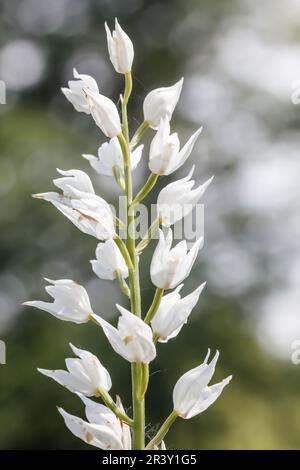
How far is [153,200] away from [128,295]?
456cm

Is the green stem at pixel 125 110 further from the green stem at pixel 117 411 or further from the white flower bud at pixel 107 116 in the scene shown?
the green stem at pixel 117 411

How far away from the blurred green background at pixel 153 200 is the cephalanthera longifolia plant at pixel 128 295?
137 inches

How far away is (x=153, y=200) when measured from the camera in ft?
18.8

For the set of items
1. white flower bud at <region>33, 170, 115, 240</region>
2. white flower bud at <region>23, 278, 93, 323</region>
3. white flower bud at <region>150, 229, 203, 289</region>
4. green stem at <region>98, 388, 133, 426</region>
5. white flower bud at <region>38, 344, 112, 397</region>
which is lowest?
green stem at <region>98, 388, 133, 426</region>

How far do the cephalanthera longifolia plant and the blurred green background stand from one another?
11.4ft

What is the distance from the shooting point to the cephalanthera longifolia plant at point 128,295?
112 cm

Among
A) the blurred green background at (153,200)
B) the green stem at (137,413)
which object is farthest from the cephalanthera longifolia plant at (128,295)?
the blurred green background at (153,200)

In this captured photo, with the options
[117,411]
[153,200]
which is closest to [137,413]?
[117,411]

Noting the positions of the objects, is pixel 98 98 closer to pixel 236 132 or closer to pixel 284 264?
pixel 284 264

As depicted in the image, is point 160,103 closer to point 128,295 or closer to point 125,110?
point 125,110

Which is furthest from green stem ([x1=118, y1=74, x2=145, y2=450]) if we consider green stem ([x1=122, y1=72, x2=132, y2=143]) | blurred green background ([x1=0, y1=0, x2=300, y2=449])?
blurred green background ([x1=0, y1=0, x2=300, y2=449])

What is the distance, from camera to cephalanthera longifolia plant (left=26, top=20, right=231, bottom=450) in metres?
1.12

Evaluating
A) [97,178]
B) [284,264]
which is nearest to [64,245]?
[97,178]

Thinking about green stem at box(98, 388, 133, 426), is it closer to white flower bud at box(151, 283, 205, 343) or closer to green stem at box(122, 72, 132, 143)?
white flower bud at box(151, 283, 205, 343)
